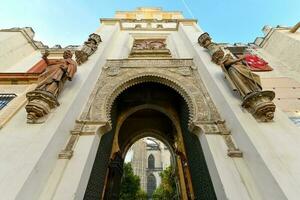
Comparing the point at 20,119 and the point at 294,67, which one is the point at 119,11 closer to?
the point at 294,67

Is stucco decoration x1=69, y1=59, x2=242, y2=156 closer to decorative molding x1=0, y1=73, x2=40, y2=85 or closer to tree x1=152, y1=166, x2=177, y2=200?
decorative molding x1=0, y1=73, x2=40, y2=85

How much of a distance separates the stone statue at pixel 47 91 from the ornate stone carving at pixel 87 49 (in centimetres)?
87

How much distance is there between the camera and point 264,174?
2758 millimetres

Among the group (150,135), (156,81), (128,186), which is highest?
(128,186)

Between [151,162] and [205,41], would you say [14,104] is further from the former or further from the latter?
[151,162]

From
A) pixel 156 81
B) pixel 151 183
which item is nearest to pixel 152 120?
pixel 156 81

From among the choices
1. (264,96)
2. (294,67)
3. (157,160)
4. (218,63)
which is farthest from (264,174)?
(157,160)

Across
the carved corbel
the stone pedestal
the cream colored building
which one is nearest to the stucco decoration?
the carved corbel

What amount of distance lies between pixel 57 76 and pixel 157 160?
122 ft

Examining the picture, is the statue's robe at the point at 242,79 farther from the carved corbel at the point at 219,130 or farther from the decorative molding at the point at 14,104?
the decorative molding at the point at 14,104

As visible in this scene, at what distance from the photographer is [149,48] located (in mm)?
7961

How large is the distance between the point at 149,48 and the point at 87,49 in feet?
9.37

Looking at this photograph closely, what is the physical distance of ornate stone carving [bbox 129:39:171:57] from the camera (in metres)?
7.30

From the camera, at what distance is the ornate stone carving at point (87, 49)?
5.51 metres
